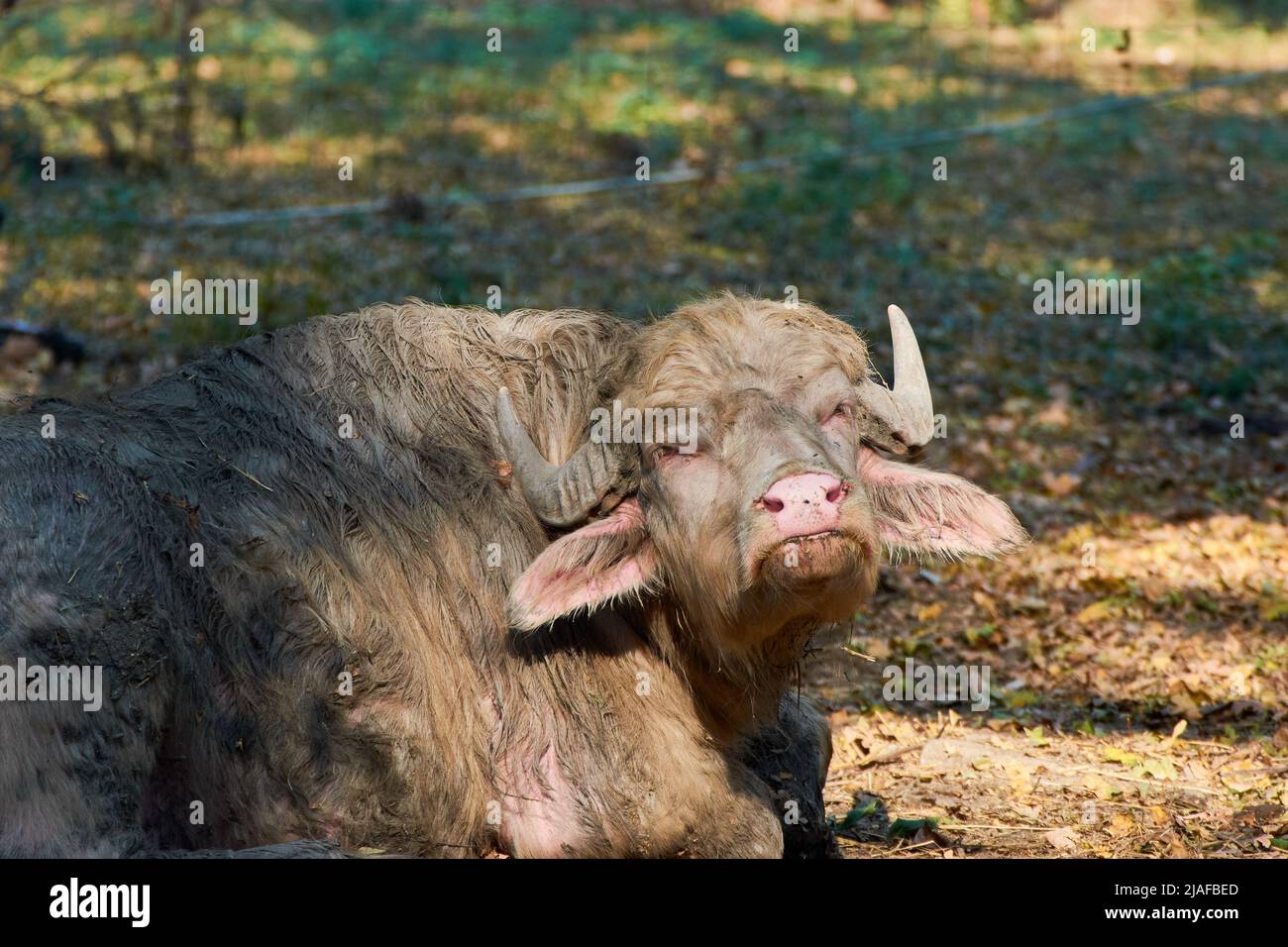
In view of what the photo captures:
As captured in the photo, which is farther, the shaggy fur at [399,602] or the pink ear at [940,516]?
the pink ear at [940,516]

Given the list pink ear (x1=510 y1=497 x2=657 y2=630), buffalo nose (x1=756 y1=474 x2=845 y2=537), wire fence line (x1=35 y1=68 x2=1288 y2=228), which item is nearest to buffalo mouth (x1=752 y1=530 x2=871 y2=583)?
buffalo nose (x1=756 y1=474 x2=845 y2=537)

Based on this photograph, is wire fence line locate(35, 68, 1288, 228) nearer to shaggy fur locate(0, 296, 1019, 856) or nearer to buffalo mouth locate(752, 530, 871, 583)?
shaggy fur locate(0, 296, 1019, 856)

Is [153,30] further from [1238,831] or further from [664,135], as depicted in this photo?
[1238,831]

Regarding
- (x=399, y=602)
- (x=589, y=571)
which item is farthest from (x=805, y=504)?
(x=399, y=602)

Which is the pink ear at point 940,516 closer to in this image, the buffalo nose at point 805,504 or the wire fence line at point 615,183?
the buffalo nose at point 805,504

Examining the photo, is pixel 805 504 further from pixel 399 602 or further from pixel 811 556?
pixel 399 602

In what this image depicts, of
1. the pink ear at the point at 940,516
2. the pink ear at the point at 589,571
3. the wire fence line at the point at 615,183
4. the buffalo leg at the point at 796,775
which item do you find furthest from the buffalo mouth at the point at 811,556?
the wire fence line at the point at 615,183

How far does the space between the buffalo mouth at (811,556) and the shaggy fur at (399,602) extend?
0.09m

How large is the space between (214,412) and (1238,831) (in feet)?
14.6

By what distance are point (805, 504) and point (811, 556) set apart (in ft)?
0.54

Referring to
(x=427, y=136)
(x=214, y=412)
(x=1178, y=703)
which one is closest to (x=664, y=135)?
(x=427, y=136)

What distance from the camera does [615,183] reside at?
654 inches

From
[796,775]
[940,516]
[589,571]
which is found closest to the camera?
[589,571]

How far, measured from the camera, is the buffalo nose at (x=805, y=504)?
465cm
